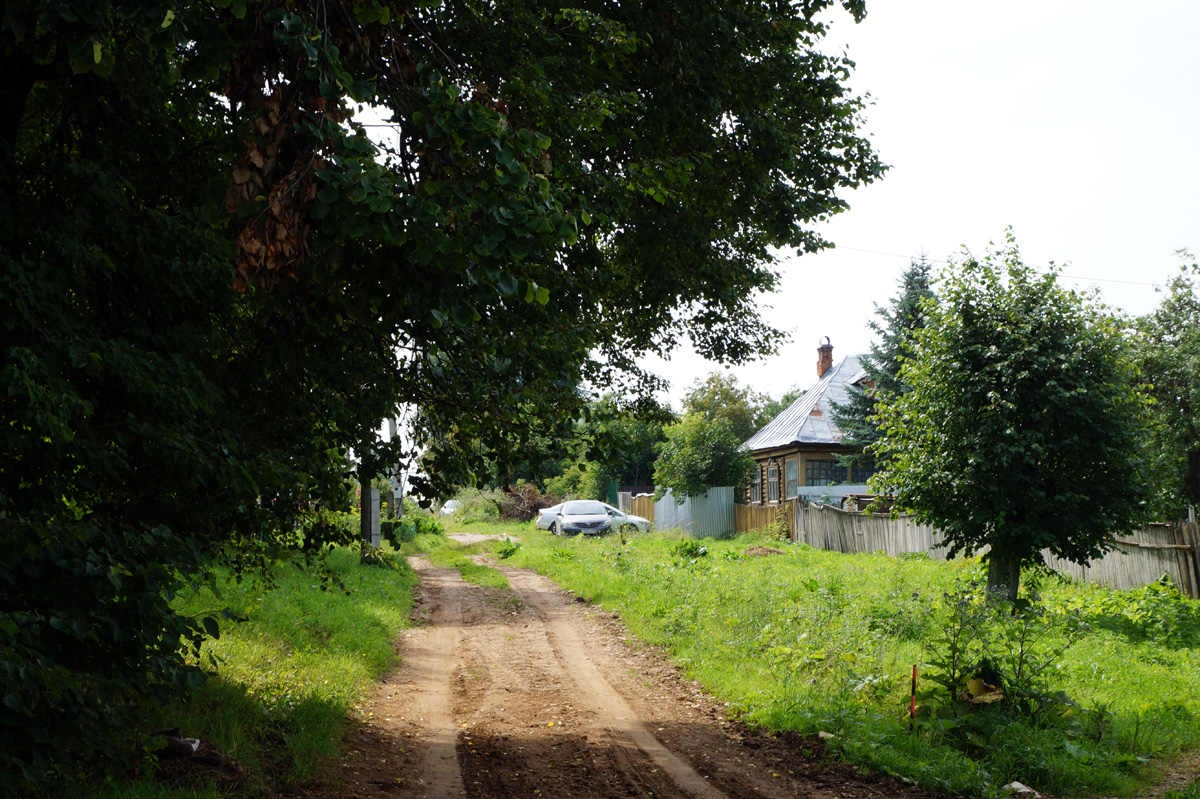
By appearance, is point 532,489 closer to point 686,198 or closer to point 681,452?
point 681,452

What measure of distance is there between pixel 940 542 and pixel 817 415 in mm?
18471

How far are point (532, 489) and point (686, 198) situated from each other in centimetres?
3713

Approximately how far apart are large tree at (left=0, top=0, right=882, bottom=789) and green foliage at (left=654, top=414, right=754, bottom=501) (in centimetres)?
2530

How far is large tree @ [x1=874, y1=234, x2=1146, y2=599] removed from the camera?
11.7 metres

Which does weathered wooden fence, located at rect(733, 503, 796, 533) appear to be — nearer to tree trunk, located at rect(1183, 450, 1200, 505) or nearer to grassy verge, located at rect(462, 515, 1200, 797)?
grassy verge, located at rect(462, 515, 1200, 797)

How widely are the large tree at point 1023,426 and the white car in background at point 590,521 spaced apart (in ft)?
62.4

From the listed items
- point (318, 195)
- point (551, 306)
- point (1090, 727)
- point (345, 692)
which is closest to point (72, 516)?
point (318, 195)

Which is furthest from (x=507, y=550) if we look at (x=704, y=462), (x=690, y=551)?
(x=704, y=462)

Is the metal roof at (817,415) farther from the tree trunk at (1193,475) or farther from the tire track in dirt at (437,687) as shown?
the tire track in dirt at (437,687)

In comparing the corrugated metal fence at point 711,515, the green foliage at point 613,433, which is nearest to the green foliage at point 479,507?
the corrugated metal fence at point 711,515

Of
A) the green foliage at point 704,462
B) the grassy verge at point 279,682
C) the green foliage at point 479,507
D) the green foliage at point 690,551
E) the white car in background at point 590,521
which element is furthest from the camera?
the green foliage at point 479,507

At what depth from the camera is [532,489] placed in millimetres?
44562

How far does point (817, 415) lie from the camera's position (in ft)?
116

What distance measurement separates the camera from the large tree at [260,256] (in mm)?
3660
